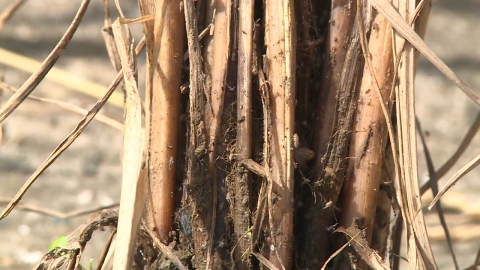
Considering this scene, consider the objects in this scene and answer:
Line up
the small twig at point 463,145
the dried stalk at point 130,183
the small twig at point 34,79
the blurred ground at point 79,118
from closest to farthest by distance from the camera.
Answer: the dried stalk at point 130,183 < the small twig at point 34,79 < the small twig at point 463,145 < the blurred ground at point 79,118

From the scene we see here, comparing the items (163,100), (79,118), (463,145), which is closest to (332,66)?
(163,100)

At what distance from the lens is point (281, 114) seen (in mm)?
368

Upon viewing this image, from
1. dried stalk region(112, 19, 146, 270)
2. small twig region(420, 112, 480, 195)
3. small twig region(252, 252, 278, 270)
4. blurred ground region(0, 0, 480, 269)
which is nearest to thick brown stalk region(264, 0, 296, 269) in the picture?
small twig region(252, 252, 278, 270)

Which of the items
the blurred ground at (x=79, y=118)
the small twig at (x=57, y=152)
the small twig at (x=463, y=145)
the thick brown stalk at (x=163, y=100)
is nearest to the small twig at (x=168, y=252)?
the thick brown stalk at (x=163, y=100)

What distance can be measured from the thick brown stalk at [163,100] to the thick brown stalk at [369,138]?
0.16 meters

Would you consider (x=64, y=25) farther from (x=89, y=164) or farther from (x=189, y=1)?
(x=189, y=1)

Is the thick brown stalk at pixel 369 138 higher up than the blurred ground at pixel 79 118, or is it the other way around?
the blurred ground at pixel 79 118

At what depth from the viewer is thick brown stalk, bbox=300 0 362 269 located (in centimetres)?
38

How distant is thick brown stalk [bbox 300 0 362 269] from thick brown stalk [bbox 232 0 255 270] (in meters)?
0.06

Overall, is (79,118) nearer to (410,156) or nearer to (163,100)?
(163,100)

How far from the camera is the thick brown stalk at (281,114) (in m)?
0.36

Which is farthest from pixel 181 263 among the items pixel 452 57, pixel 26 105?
pixel 452 57

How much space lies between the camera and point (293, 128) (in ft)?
1.22

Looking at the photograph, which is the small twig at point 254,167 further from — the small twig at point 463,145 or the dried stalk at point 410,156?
the small twig at point 463,145
